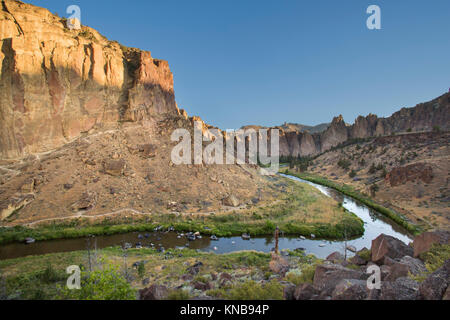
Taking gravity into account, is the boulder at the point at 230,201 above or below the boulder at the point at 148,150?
below

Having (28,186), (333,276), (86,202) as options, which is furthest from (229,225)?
(28,186)

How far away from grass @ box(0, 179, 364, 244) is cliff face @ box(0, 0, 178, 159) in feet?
49.0

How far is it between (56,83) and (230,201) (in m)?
32.4

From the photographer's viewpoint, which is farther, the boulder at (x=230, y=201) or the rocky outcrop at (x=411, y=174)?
the rocky outcrop at (x=411, y=174)

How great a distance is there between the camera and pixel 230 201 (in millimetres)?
32969

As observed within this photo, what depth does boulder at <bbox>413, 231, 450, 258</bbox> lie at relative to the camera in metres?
10.9

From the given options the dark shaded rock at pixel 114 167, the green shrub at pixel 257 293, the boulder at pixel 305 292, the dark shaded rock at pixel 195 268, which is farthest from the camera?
the dark shaded rock at pixel 114 167

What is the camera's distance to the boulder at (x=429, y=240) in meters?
10.9

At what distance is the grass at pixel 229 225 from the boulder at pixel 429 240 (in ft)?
47.5

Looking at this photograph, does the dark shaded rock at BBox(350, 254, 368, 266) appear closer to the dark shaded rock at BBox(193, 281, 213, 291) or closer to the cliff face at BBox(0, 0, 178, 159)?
the dark shaded rock at BBox(193, 281, 213, 291)

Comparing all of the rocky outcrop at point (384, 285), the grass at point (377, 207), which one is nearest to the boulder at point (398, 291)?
the rocky outcrop at point (384, 285)

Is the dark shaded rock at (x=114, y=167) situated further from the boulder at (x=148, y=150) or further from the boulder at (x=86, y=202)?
the boulder at (x=86, y=202)

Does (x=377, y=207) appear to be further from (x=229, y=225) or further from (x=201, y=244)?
(x=201, y=244)
